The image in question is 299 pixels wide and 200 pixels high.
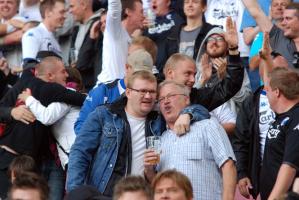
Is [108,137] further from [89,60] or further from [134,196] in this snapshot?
[89,60]

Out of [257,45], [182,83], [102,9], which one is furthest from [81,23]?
[182,83]

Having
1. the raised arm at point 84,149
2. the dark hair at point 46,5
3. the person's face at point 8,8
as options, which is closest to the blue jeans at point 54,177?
the raised arm at point 84,149

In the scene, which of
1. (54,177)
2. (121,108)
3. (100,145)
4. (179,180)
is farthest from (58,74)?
(179,180)

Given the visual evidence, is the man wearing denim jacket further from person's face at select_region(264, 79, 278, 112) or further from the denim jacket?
person's face at select_region(264, 79, 278, 112)

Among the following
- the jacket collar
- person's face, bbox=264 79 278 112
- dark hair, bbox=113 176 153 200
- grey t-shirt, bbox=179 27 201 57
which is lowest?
dark hair, bbox=113 176 153 200

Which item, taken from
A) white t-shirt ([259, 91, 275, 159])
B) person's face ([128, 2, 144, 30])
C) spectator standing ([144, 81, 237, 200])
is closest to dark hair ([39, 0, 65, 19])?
person's face ([128, 2, 144, 30])

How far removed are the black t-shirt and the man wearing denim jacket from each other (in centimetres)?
65

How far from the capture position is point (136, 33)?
1420 cm

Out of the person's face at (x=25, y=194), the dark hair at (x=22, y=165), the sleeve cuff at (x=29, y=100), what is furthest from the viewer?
the sleeve cuff at (x=29, y=100)

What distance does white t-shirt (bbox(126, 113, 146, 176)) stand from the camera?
34.1 feet

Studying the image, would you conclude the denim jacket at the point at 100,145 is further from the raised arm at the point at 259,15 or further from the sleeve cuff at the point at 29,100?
the raised arm at the point at 259,15

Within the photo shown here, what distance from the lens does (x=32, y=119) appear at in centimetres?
1205

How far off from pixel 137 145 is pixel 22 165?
4.90ft

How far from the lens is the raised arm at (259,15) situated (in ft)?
41.9
